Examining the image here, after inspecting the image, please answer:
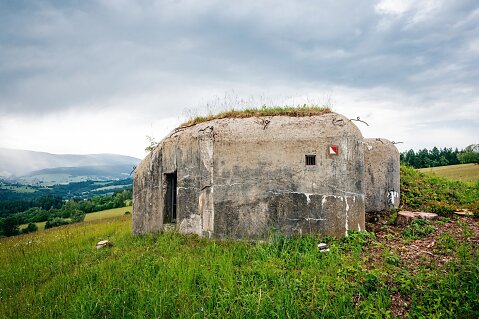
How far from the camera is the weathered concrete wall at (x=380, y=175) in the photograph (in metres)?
8.49

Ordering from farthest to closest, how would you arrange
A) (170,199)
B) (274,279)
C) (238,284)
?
1. (170,199)
2. (238,284)
3. (274,279)

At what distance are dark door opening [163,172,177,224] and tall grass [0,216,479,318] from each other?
116 cm

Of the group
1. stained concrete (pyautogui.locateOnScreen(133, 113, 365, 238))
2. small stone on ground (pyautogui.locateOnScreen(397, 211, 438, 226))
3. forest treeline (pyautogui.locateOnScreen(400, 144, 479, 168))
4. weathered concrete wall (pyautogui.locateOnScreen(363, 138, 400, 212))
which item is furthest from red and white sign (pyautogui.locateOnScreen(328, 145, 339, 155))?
forest treeline (pyautogui.locateOnScreen(400, 144, 479, 168))

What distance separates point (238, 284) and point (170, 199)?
4.02 meters

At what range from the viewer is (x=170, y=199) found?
329 inches

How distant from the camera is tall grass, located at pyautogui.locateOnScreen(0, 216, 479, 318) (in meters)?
4.09

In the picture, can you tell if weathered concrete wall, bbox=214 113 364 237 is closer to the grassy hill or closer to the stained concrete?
the stained concrete

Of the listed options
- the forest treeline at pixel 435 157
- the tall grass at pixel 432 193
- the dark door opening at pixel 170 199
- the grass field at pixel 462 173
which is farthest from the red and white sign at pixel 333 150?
the forest treeline at pixel 435 157

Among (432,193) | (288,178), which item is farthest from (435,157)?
(288,178)

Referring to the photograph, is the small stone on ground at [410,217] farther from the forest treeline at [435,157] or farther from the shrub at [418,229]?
the forest treeline at [435,157]

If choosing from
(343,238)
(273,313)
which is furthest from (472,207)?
(273,313)

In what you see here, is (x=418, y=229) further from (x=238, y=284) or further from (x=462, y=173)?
(x=462, y=173)

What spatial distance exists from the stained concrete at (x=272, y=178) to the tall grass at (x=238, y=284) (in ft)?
1.19

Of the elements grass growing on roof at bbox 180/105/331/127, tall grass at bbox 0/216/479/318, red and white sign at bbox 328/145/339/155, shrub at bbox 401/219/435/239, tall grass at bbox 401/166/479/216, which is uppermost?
grass growing on roof at bbox 180/105/331/127
